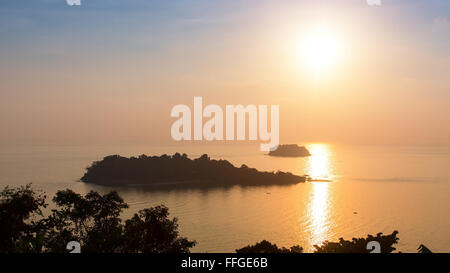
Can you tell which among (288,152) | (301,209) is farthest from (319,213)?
(288,152)

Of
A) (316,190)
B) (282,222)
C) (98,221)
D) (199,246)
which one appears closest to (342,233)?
(282,222)

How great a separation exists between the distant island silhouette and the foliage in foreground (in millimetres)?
66600

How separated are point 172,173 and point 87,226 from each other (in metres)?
70.9

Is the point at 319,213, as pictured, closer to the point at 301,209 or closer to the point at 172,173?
the point at 301,209

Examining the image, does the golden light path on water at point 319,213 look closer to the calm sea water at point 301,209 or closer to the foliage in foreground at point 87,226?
the calm sea water at point 301,209

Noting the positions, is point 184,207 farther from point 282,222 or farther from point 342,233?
point 342,233

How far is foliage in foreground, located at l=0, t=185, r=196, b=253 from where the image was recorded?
1263 cm

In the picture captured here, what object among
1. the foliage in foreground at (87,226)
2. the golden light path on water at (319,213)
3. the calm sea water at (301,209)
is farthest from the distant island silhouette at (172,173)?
the foliage in foreground at (87,226)

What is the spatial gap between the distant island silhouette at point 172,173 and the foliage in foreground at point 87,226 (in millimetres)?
66600

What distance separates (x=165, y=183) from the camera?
3219 inches

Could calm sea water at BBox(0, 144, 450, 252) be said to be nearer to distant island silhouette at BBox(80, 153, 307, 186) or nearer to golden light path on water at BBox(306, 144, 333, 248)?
golden light path on water at BBox(306, 144, 333, 248)

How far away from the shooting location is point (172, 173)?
8575cm

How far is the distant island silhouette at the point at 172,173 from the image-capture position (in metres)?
83.0

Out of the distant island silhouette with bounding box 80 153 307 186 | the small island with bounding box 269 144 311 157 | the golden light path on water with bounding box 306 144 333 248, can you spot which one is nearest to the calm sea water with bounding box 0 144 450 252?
the golden light path on water with bounding box 306 144 333 248
